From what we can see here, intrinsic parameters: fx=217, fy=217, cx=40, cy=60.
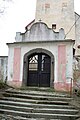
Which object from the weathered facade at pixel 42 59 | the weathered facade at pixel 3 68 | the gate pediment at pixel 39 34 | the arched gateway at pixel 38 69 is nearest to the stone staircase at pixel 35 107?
the weathered facade at pixel 42 59

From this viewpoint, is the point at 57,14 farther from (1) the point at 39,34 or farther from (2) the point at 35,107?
(2) the point at 35,107

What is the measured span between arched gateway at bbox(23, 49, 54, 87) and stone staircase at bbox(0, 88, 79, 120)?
7.82 ft

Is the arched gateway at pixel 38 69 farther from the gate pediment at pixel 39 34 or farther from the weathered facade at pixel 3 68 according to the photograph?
the weathered facade at pixel 3 68

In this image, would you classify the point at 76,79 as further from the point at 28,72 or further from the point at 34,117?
the point at 34,117

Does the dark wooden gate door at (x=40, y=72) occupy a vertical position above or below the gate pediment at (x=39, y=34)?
below

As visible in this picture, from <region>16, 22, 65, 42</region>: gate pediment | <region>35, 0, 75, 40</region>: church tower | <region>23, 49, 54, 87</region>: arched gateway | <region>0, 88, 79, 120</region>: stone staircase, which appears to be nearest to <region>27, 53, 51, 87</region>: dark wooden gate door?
<region>23, 49, 54, 87</region>: arched gateway

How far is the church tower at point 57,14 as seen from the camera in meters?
22.9

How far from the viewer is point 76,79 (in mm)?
12977

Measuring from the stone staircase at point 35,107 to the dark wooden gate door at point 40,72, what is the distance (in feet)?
7.85

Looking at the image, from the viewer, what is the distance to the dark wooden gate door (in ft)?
45.7

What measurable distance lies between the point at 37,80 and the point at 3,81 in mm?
2227

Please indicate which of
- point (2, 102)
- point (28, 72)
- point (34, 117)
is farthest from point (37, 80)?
point (34, 117)

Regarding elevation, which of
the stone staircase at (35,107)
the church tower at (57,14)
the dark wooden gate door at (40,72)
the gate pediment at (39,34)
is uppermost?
the church tower at (57,14)

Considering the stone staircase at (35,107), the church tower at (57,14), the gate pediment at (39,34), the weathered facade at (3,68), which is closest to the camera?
the stone staircase at (35,107)
